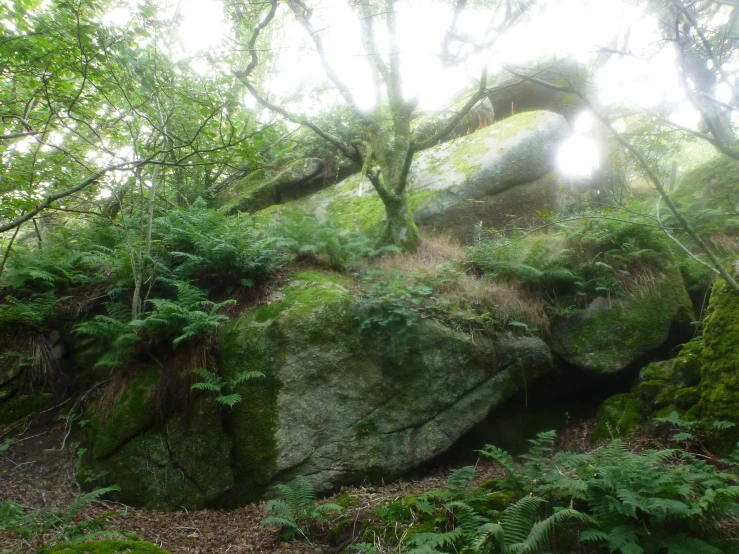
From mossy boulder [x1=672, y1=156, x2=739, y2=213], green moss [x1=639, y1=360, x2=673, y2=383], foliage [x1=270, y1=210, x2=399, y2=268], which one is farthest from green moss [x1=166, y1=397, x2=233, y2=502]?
mossy boulder [x1=672, y1=156, x2=739, y2=213]

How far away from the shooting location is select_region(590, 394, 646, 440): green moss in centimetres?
569

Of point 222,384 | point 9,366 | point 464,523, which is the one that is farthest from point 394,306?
point 9,366

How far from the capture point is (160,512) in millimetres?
5293

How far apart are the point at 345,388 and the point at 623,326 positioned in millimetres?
4259

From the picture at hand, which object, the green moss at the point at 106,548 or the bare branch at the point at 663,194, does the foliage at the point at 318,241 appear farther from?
the green moss at the point at 106,548

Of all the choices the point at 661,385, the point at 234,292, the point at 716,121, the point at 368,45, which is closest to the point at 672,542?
the point at 661,385

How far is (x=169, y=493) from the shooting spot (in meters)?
5.43

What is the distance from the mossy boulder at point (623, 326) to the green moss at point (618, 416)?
51 centimetres

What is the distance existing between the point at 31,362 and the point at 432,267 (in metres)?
6.04

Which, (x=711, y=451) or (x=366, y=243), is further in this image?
(x=366, y=243)

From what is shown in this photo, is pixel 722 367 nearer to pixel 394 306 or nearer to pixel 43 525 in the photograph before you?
pixel 394 306

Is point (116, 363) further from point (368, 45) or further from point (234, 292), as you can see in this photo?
point (368, 45)

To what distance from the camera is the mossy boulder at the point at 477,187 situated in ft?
31.6

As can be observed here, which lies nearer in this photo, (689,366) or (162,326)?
(689,366)
